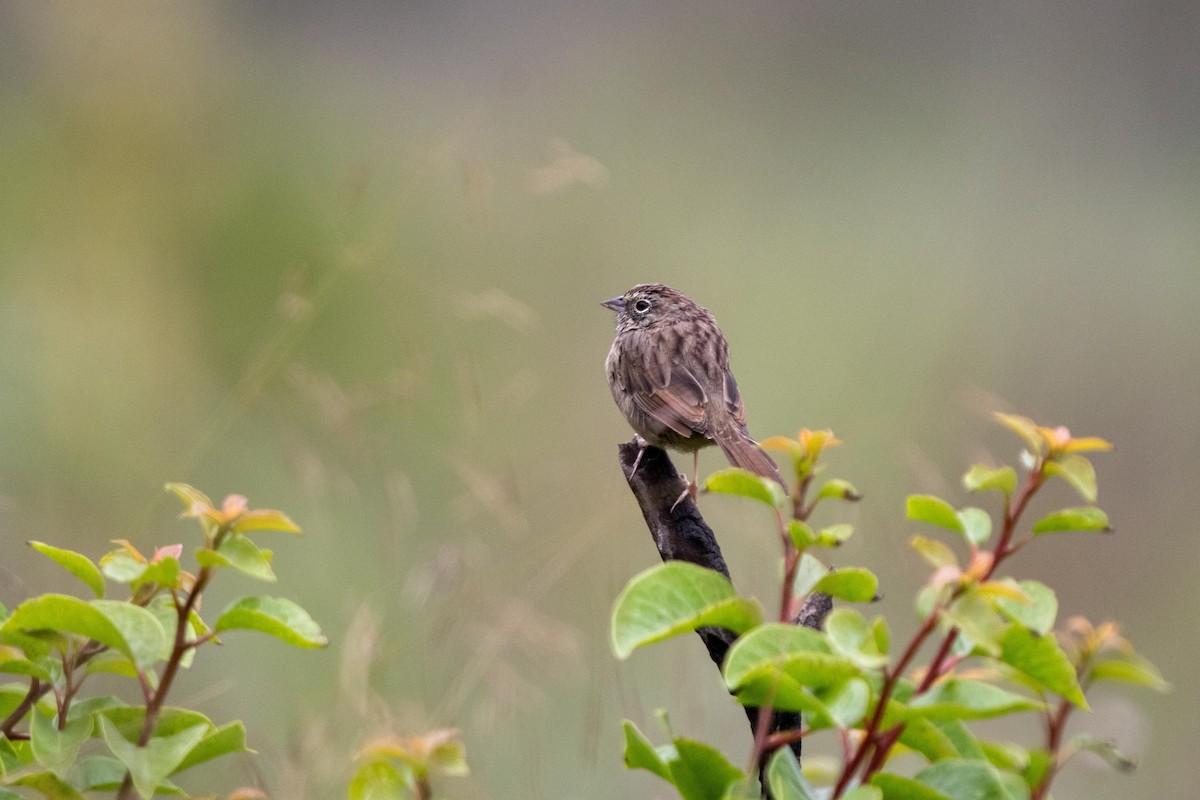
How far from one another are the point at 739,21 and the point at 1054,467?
8318 millimetres

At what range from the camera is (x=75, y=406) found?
536 cm

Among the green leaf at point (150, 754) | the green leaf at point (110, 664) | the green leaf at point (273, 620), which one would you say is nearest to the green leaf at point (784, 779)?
the green leaf at point (273, 620)

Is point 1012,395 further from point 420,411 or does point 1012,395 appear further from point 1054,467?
point 1054,467

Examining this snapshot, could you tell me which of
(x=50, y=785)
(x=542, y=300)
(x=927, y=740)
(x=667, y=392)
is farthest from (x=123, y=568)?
(x=542, y=300)

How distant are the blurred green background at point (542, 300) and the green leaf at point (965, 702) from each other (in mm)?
1877

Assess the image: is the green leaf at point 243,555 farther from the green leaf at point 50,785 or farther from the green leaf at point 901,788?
the green leaf at point 901,788

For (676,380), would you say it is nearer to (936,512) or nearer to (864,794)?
(936,512)

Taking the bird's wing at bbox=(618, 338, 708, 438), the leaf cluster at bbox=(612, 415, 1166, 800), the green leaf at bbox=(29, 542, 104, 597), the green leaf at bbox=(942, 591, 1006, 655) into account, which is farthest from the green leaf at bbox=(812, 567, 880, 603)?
the bird's wing at bbox=(618, 338, 708, 438)

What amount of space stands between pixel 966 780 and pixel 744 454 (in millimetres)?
2354

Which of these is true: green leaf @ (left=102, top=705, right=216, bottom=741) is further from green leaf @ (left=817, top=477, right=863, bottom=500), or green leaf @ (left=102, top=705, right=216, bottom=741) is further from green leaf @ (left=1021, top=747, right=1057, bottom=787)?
green leaf @ (left=1021, top=747, right=1057, bottom=787)

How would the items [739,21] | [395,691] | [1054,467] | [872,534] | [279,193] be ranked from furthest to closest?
[739,21]
[279,193]
[872,534]
[395,691]
[1054,467]

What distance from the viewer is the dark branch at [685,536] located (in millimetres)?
1673

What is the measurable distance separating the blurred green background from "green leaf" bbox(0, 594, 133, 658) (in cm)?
164

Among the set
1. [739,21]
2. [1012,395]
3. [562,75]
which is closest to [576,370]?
[1012,395]
